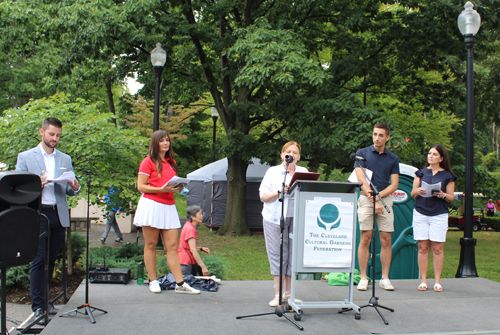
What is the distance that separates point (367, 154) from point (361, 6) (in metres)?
8.98

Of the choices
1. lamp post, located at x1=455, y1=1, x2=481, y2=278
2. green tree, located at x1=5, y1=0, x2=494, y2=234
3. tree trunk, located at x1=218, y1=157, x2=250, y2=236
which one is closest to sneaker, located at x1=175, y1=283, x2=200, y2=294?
lamp post, located at x1=455, y1=1, x2=481, y2=278

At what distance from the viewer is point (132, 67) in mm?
15734

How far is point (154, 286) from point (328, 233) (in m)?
2.27

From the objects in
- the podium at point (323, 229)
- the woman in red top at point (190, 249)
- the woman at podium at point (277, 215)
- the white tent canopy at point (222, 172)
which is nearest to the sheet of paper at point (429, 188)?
the podium at point (323, 229)

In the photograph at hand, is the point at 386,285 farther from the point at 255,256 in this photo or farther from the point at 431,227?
the point at 255,256

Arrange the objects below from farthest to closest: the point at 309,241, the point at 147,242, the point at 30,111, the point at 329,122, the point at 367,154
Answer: the point at 329,122 → the point at 30,111 → the point at 367,154 → the point at 147,242 → the point at 309,241

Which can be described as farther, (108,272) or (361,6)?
(361,6)

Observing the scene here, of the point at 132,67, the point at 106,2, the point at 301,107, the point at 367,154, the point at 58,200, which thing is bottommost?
the point at 58,200

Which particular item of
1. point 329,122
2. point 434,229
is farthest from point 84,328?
point 329,122

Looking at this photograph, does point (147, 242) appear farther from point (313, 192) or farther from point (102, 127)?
point (102, 127)

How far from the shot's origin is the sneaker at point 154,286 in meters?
5.45

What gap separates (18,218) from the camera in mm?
3764

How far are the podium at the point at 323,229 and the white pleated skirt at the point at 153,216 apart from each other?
1.52m

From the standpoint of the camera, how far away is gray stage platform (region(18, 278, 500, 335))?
4207 mm
